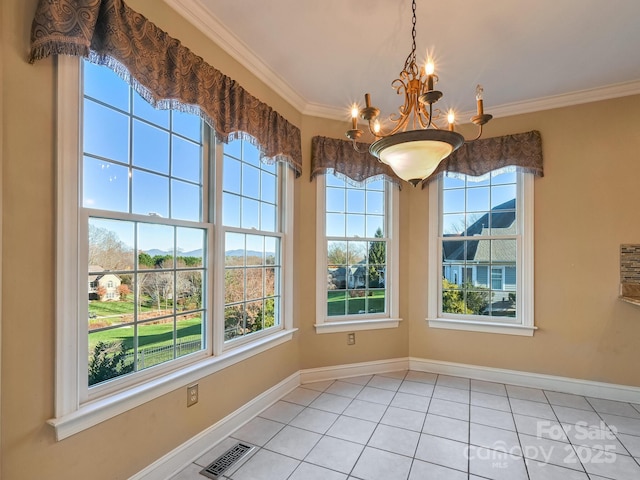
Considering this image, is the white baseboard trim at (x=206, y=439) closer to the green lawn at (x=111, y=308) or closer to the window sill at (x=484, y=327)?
the green lawn at (x=111, y=308)

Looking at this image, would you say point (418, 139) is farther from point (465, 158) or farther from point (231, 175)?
point (465, 158)

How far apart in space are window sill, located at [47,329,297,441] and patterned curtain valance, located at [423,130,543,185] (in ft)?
8.98

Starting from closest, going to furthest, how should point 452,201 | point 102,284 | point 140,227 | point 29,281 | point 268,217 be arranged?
point 29,281 → point 102,284 → point 140,227 → point 268,217 → point 452,201

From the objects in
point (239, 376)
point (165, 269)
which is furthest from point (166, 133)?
point (239, 376)

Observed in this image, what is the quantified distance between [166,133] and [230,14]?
0.90 metres

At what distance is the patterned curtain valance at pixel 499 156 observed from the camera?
329 centimetres

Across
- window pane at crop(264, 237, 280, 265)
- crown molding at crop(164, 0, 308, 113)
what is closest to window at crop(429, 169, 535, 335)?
window pane at crop(264, 237, 280, 265)

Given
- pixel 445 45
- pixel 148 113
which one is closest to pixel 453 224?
pixel 445 45

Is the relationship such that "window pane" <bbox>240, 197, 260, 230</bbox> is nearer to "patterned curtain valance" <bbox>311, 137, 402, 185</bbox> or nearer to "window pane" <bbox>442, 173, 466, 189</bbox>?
"patterned curtain valance" <bbox>311, 137, 402, 185</bbox>

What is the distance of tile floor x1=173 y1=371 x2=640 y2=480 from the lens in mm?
2045

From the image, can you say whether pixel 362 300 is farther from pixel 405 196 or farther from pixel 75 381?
pixel 75 381

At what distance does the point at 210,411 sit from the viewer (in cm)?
232

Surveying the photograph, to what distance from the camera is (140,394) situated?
1.82 meters

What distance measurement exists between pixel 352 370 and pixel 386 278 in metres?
1.08
